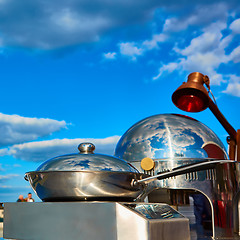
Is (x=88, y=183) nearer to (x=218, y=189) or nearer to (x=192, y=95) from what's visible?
(x=218, y=189)

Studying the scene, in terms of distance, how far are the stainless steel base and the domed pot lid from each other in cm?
14

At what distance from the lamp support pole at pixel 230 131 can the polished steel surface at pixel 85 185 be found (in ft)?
3.80

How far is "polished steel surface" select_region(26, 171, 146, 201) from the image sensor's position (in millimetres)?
1182

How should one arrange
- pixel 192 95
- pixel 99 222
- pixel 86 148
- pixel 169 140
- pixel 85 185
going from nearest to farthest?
pixel 99 222 < pixel 85 185 < pixel 86 148 < pixel 169 140 < pixel 192 95

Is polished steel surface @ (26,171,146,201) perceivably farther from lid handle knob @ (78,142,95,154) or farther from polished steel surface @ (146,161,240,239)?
polished steel surface @ (146,161,240,239)

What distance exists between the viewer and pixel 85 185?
1.18 metres

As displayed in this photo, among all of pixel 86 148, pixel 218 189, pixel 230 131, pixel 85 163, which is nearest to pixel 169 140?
pixel 218 189

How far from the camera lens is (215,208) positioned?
5.69ft

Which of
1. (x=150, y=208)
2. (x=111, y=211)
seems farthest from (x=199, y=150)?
(x=111, y=211)

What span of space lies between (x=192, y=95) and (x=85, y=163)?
1.21 meters

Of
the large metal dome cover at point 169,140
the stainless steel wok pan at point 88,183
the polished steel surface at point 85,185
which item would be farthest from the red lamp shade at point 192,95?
the polished steel surface at point 85,185

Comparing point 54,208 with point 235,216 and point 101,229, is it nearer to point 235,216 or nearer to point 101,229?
point 101,229

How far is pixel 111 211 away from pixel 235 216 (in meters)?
0.98

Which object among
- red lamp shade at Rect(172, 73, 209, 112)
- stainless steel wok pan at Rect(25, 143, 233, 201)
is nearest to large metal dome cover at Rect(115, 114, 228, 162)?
red lamp shade at Rect(172, 73, 209, 112)
